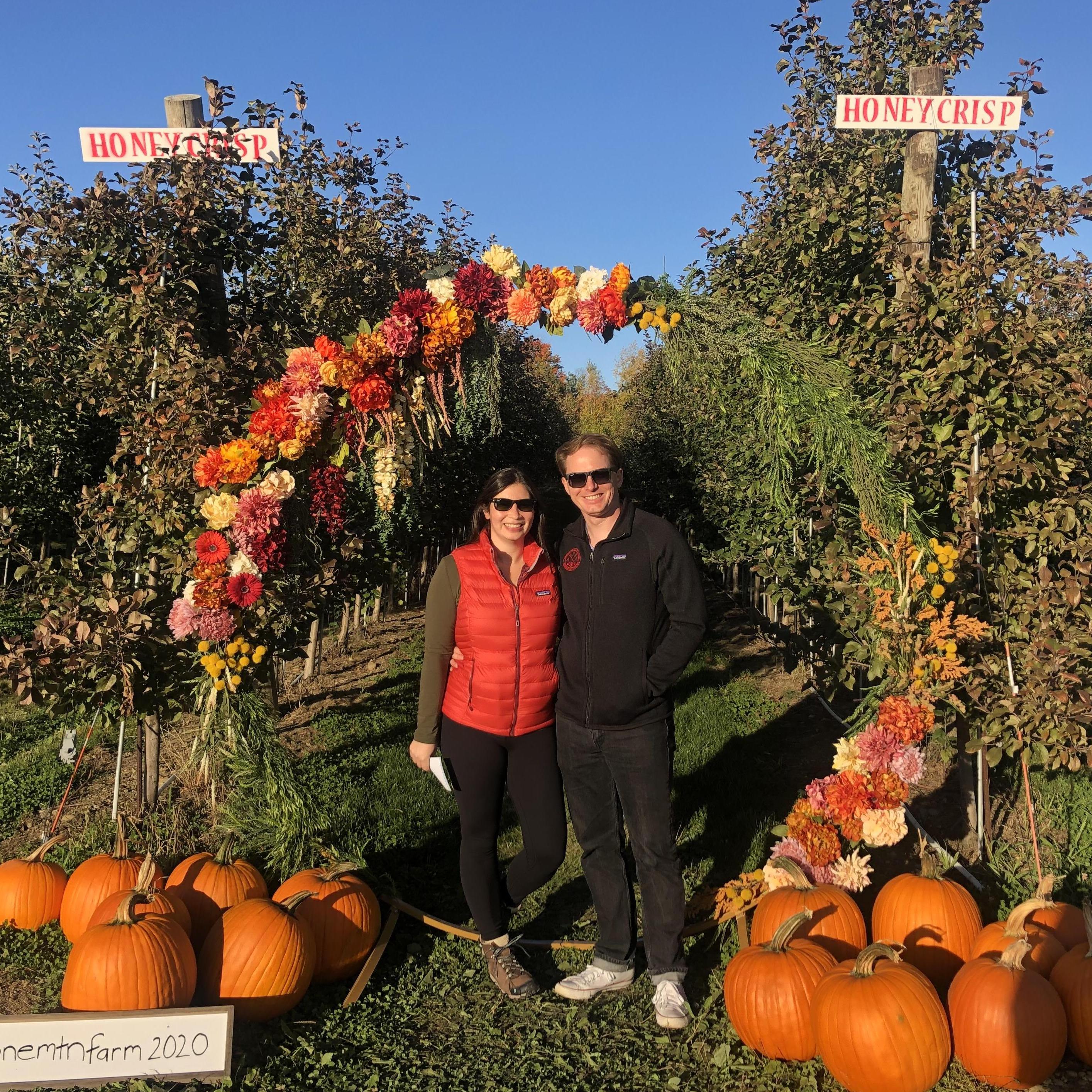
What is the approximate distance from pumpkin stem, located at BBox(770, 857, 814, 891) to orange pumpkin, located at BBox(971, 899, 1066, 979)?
1.67ft

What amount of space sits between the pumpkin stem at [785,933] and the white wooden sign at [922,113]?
2861 mm

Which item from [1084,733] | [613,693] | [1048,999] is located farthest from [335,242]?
[1048,999]

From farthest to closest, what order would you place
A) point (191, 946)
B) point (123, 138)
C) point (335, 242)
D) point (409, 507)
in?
point (409, 507) < point (335, 242) < point (123, 138) < point (191, 946)

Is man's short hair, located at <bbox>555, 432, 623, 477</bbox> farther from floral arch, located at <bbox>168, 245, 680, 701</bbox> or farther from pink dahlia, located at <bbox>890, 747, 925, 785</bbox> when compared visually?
pink dahlia, located at <bbox>890, 747, 925, 785</bbox>

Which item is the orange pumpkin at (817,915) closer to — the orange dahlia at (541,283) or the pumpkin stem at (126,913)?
the pumpkin stem at (126,913)

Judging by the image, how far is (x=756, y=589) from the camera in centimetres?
790

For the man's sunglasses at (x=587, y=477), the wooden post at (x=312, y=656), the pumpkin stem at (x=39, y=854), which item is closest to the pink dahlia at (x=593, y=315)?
the man's sunglasses at (x=587, y=477)

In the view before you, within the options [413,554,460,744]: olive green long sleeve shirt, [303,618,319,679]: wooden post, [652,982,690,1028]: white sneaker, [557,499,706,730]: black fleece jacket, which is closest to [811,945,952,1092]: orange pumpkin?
[652,982,690,1028]: white sneaker

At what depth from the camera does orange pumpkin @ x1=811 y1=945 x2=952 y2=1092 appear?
227 centimetres

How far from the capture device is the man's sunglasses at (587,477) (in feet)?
9.02

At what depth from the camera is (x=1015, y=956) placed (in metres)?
2.38

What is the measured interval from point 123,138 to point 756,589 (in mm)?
5982

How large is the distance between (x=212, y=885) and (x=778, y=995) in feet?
5.99

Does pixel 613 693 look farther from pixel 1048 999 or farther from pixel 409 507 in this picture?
pixel 409 507
